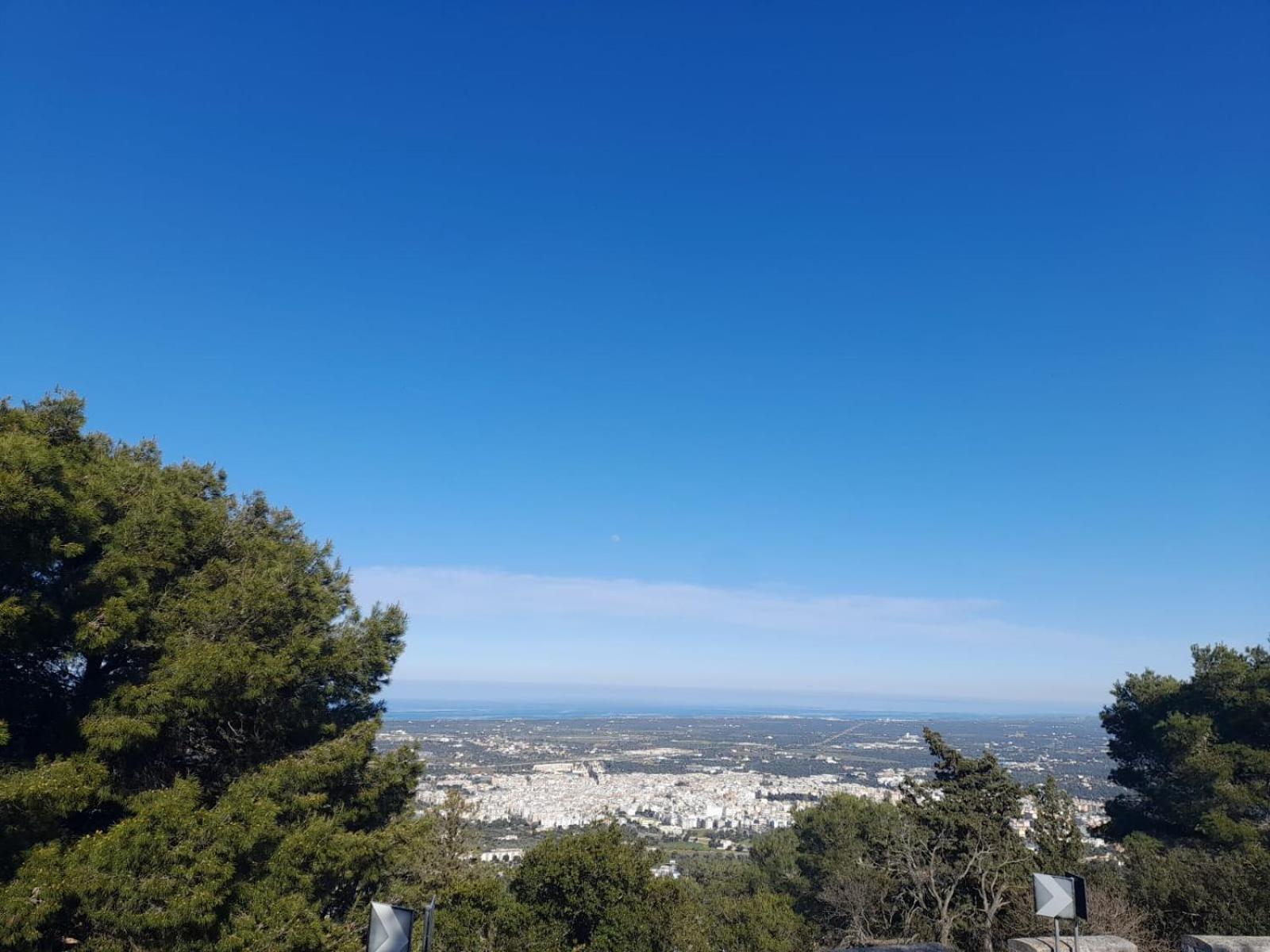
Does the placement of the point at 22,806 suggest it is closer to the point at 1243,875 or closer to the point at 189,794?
the point at 189,794

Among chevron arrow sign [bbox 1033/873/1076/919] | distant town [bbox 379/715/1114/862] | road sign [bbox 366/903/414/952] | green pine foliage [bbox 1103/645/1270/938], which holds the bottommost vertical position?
distant town [bbox 379/715/1114/862]

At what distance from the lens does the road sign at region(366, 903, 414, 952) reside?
3.67m

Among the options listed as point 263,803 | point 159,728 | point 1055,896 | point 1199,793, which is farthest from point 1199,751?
point 159,728

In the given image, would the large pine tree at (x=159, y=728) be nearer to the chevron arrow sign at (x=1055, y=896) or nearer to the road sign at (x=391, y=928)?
the road sign at (x=391, y=928)

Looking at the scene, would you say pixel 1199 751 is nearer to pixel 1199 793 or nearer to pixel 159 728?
pixel 1199 793

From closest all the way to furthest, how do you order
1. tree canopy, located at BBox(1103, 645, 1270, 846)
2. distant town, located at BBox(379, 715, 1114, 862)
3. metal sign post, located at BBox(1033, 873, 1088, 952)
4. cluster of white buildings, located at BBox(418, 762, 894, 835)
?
metal sign post, located at BBox(1033, 873, 1088, 952)
tree canopy, located at BBox(1103, 645, 1270, 846)
distant town, located at BBox(379, 715, 1114, 862)
cluster of white buildings, located at BBox(418, 762, 894, 835)

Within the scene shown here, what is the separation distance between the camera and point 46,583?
26.0ft

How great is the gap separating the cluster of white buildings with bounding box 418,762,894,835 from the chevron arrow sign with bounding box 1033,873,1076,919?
35728mm

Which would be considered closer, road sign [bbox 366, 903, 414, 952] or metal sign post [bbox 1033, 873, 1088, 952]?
road sign [bbox 366, 903, 414, 952]

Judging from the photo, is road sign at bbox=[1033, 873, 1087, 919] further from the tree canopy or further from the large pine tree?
the tree canopy

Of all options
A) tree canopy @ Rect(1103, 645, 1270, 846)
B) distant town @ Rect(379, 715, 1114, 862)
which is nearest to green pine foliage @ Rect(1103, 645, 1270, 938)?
tree canopy @ Rect(1103, 645, 1270, 846)

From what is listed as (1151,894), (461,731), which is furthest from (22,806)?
(461,731)

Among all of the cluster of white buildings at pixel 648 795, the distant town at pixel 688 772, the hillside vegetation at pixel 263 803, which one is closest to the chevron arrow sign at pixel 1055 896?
the hillside vegetation at pixel 263 803

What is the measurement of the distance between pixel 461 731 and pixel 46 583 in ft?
386
